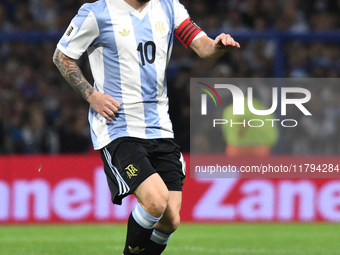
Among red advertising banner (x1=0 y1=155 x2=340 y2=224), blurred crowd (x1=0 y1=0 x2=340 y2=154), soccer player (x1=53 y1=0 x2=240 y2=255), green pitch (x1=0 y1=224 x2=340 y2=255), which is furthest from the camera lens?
blurred crowd (x1=0 y1=0 x2=340 y2=154)

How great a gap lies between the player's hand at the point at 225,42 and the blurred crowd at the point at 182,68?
15.2 feet

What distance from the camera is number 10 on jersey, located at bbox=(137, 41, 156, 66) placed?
4.05 meters

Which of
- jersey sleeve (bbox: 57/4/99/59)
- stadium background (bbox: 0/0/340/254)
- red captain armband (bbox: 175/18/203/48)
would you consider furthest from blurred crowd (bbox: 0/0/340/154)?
jersey sleeve (bbox: 57/4/99/59)

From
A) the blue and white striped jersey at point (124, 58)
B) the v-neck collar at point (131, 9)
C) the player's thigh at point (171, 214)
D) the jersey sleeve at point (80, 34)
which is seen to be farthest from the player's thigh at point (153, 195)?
the v-neck collar at point (131, 9)

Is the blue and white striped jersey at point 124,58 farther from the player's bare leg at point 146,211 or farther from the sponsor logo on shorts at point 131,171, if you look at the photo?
the player's bare leg at point 146,211

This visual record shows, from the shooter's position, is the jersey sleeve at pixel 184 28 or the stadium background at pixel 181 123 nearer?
the jersey sleeve at pixel 184 28

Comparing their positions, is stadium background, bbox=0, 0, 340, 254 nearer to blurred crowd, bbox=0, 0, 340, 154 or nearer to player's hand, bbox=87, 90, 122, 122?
blurred crowd, bbox=0, 0, 340, 154

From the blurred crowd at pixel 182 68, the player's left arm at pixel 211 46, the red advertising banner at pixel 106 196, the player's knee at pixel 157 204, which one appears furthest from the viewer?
the blurred crowd at pixel 182 68

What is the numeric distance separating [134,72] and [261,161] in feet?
16.0

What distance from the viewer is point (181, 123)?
8.81 metres

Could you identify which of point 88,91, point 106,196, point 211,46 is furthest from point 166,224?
point 106,196

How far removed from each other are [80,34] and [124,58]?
1.05 feet

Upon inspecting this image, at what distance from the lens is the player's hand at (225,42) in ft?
13.1

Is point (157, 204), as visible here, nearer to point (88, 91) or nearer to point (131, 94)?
point (131, 94)
